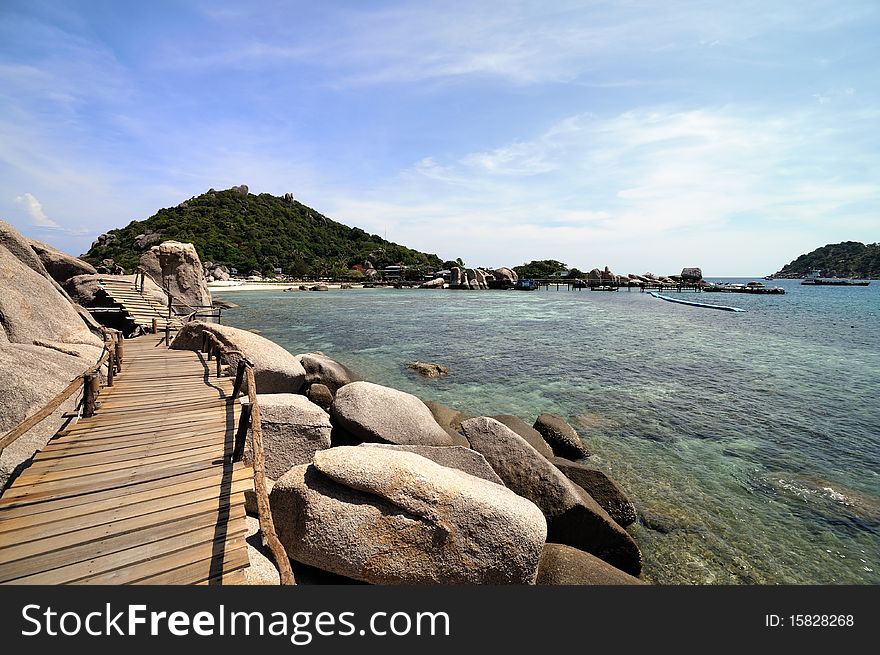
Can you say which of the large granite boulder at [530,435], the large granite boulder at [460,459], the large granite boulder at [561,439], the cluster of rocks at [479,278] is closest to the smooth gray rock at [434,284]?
the cluster of rocks at [479,278]

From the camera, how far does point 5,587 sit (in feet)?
11.4

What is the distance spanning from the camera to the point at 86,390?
23.8ft

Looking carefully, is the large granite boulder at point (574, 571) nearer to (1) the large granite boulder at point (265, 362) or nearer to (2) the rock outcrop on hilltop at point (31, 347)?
(2) the rock outcrop on hilltop at point (31, 347)

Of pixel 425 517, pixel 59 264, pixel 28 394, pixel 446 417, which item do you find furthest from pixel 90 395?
pixel 59 264

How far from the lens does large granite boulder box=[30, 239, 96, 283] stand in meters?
21.9

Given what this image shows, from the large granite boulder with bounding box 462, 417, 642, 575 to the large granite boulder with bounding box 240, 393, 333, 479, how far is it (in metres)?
3.74

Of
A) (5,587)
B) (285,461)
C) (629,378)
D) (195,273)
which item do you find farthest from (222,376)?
(195,273)

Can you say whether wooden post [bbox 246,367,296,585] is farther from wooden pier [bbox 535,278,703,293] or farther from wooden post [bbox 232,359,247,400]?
wooden pier [bbox 535,278,703,293]

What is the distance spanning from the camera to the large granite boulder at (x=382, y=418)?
9.26m

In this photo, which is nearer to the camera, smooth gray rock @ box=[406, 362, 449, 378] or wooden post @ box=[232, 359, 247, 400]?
wooden post @ box=[232, 359, 247, 400]

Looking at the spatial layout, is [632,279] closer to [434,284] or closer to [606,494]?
[434,284]

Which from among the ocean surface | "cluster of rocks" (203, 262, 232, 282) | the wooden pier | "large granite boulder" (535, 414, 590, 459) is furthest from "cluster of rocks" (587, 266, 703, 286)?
"large granite boulder" (535, 414, 590, 459)

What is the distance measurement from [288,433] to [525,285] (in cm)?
12716

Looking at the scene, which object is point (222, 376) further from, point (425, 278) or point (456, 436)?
point (425, 278)
